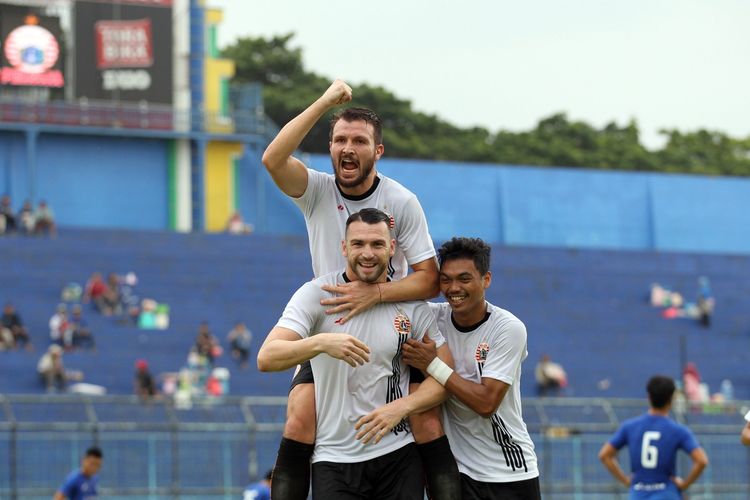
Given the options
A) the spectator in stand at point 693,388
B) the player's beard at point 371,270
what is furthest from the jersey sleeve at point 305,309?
the spectator in stand at point 693,388

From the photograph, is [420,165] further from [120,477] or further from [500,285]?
[120,477]

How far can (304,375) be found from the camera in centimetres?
855

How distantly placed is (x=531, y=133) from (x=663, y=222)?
577 inches

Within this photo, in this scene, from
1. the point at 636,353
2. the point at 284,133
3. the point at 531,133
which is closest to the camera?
the point at 284,133

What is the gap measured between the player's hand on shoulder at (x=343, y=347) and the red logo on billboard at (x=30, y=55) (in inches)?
1377

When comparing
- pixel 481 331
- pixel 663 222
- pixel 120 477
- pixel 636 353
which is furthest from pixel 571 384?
pixel 481 331

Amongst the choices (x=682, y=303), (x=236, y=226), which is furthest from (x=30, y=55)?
(x=682, y=303)

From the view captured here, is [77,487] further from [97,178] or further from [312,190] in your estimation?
[97,178]

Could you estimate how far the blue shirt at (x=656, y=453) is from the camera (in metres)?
13.1

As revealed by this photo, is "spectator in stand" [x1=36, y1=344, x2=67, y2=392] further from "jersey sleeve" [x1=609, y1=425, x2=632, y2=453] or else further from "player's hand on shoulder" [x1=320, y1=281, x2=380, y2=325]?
"player's hand on shoulder" [x1=320, y1=281, x2=380, y2=325]

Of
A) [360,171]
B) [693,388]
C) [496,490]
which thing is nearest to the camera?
[360,171]

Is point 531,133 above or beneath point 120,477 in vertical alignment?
above

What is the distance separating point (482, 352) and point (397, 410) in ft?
2.22

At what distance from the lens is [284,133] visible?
335 inches
